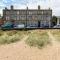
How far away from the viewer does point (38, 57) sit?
40.7 feet

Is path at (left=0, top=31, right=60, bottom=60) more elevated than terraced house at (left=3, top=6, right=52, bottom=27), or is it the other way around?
path at (left=0, top=31, right=60, bottom=60)

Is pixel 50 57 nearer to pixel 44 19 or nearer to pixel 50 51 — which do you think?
pixel 50 51

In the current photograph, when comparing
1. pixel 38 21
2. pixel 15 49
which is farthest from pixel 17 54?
pixel 38 21

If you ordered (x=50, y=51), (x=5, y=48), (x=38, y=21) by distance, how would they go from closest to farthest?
(x=50, y=51) → (x=5, y=48) → (x=38, y=21)

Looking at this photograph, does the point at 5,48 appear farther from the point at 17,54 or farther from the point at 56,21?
the point at 56,21

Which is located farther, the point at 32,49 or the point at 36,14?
the point at 36,14

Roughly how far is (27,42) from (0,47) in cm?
196

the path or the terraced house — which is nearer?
the path

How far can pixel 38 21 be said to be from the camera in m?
81.6

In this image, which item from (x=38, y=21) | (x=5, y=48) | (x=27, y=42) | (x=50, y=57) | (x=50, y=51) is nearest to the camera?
(x=50, y=57)

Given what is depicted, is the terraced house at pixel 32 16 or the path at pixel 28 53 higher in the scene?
the path at pixel 28 53

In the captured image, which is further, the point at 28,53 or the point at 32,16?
the point at 32,16

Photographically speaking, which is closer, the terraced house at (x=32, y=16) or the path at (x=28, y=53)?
the path at (x=28, y=53)

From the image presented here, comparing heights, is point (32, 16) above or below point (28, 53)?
below
